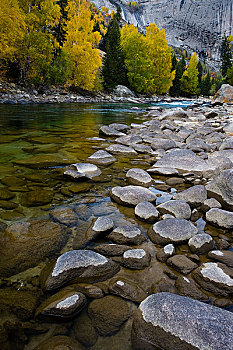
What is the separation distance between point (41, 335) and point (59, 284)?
1.04 feet

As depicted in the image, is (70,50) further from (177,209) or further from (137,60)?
(177,209)

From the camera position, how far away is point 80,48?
21.0m

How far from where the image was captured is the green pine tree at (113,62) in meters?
28.5

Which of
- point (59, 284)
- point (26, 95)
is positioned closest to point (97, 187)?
point (59, 284)

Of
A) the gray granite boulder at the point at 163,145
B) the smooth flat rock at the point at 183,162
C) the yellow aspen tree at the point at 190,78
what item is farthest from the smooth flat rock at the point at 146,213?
the yellow aspen tree at the point at 190,78

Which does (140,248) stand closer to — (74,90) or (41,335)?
(41,335)

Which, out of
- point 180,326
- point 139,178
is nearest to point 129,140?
point 139,178

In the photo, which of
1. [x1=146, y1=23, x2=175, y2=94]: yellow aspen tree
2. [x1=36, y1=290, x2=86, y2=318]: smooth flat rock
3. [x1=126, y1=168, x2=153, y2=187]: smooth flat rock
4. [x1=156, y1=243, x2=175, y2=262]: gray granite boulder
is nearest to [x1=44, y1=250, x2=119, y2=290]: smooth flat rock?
[x1=36, y1=290, x2=86, y2=318]: smooth flat rock

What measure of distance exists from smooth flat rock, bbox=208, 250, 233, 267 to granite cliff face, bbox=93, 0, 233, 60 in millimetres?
145266

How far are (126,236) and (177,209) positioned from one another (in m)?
0.70

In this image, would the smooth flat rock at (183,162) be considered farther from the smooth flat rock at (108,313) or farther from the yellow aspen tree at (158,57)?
the yellow aspen tree at (158,57)

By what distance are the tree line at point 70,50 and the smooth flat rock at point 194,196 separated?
17290 millimetres

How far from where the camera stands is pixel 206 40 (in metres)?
123

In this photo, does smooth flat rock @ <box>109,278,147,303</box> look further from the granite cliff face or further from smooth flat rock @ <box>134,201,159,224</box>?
the granite cliff face
